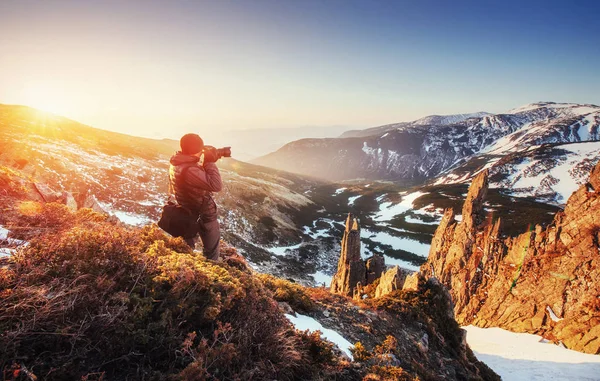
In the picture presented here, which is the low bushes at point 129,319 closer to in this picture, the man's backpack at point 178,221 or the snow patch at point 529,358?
the man's backpack at point 178,221

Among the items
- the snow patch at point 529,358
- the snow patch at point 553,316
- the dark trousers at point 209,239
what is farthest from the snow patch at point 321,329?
the snow patch at point 553,316

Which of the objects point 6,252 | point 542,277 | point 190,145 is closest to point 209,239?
point 190,145

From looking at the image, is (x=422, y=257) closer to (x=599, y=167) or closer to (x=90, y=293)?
(x=599, y=167)

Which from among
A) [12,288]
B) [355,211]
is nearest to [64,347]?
[12,288]

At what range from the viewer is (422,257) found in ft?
237

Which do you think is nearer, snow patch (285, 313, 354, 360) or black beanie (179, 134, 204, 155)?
black beanie (179, 134, 204, 155)

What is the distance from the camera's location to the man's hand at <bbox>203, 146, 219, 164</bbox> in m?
6.50

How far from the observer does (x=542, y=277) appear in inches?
936

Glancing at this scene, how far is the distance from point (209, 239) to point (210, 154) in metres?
2.16

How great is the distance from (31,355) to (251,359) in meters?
2.43

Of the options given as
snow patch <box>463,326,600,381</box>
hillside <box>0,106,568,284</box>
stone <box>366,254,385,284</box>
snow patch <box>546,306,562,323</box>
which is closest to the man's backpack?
hillside <box>0,106,568,284</box>

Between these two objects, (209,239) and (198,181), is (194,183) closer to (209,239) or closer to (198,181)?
(198,181)

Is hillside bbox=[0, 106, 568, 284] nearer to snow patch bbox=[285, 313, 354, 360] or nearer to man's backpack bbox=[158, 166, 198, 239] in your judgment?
man's backpack bbox=[158, 166, 198, 239]

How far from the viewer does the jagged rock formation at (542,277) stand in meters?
21.0
